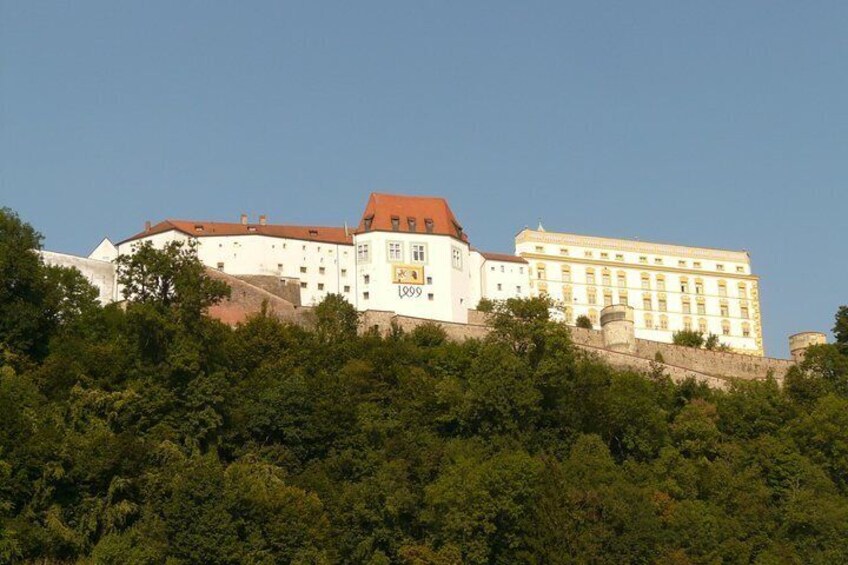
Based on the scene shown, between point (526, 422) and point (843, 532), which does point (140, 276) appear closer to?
point (526, 422)

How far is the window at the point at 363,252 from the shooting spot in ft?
243

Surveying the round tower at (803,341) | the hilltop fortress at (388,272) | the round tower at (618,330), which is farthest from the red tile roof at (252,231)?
the round tower at (803,341)

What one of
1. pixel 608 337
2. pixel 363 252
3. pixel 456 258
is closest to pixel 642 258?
pixel 456 258

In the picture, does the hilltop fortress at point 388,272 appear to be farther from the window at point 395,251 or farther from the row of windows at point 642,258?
the row of windows at point 642,258

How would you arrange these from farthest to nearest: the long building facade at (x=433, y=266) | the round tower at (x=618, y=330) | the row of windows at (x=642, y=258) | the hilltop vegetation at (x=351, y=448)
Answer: the row of windows at (x=642, y=258) < the long building facade at (x=433, y=266) < the round tower at (x=618, y=330) < the hilltop vegetation at (x=351, y=448)

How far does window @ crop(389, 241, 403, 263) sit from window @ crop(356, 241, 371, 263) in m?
1.26

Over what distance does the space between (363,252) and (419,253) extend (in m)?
3.22

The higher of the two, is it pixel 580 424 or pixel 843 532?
pixel 580 424

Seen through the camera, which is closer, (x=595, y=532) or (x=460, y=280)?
(x=595, y=532)

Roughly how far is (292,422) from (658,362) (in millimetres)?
24865

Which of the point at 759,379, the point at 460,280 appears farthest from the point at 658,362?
the point at 460,280

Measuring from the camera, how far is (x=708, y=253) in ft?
311

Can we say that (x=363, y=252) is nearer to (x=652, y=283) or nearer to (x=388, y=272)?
(x=388, y=272)

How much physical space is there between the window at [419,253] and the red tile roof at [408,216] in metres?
1.20
